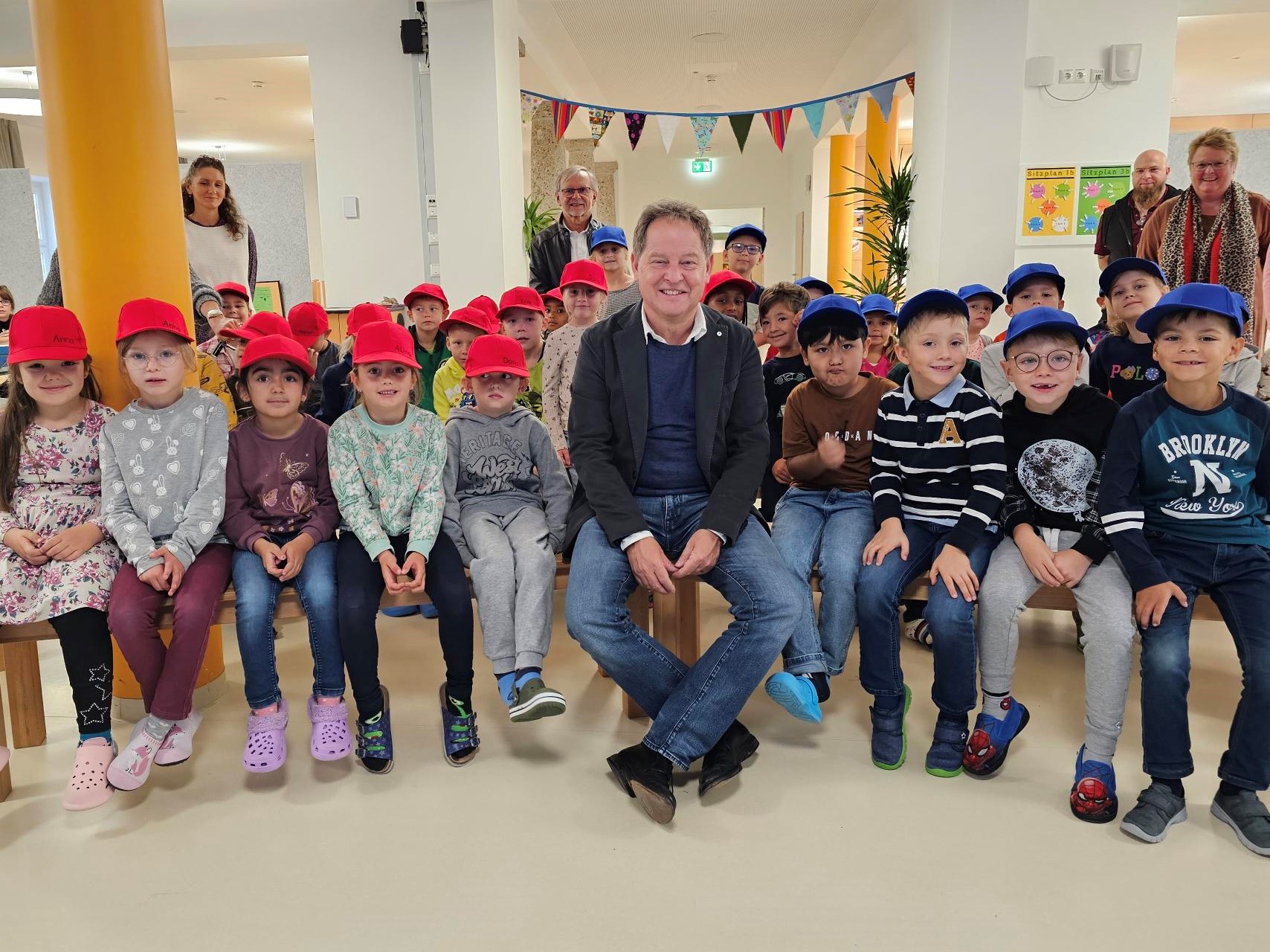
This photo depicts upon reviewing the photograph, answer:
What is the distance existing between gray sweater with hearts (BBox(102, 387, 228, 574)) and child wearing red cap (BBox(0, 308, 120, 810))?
7 cm

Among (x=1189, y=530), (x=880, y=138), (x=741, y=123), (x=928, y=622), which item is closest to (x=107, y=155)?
(x=928, y=622)

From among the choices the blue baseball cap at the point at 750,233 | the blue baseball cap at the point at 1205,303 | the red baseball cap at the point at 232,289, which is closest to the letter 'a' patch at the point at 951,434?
the blue baseball cap at the point at 1205,303

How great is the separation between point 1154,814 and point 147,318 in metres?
2.48

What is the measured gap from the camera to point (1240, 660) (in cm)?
184

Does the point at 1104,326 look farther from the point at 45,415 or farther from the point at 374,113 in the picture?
the point at 374,113

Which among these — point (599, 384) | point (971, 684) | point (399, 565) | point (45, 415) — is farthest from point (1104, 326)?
point (45, 415)

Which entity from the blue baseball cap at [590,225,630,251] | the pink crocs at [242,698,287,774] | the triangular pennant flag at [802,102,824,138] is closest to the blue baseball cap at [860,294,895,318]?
the blue baseball cap at [590,225,630,251]

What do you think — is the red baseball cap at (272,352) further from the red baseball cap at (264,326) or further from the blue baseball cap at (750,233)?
the blue baseball cap at (750,233)

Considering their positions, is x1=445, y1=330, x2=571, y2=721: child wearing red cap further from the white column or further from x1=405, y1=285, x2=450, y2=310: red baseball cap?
the white column

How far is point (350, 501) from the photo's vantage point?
86.9 inches

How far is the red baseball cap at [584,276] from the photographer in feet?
9.90

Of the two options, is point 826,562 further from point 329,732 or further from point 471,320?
point 471,320

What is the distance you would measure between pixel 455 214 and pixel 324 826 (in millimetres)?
4278

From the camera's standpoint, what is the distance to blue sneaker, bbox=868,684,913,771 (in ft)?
6.76
